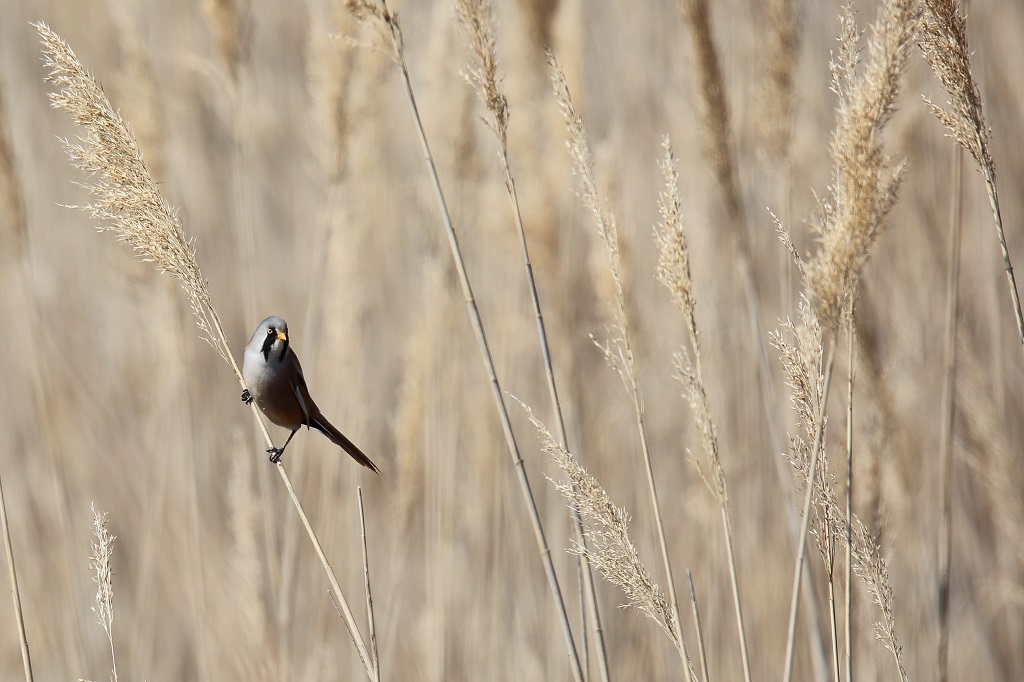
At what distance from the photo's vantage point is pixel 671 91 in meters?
3.71

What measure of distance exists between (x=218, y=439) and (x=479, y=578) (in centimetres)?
133

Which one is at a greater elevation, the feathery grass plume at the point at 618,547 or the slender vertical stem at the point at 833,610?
the feathery grass plume at the point at 618,547

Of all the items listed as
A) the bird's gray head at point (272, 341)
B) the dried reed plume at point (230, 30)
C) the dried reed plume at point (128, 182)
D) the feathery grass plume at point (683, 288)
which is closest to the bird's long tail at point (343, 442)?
the bird's gray head at point (272, 341)

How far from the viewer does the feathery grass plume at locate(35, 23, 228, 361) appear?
146 centimetres

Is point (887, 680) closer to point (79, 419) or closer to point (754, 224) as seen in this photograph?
point (754, 224)

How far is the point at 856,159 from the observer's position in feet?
4.73

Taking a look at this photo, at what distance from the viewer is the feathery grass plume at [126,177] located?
1464 millimetres

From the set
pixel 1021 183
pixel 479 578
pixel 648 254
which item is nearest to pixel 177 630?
pixel 479 578

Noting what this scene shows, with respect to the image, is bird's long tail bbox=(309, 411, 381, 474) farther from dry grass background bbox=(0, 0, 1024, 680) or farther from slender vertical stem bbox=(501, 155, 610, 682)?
dry grass background bbox=(0, 0, 1024, 680)

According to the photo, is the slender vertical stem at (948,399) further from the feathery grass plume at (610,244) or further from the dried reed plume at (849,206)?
the feathery grass plume at (610,244)

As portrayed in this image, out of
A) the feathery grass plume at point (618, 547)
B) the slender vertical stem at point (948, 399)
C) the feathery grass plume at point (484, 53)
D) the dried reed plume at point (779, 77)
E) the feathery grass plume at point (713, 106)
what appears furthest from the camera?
the dried reed plume at point (779, 77)

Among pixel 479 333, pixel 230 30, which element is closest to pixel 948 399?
pixel 479 333

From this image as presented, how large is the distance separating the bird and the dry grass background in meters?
0.48

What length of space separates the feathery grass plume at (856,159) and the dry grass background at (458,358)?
0.71m
